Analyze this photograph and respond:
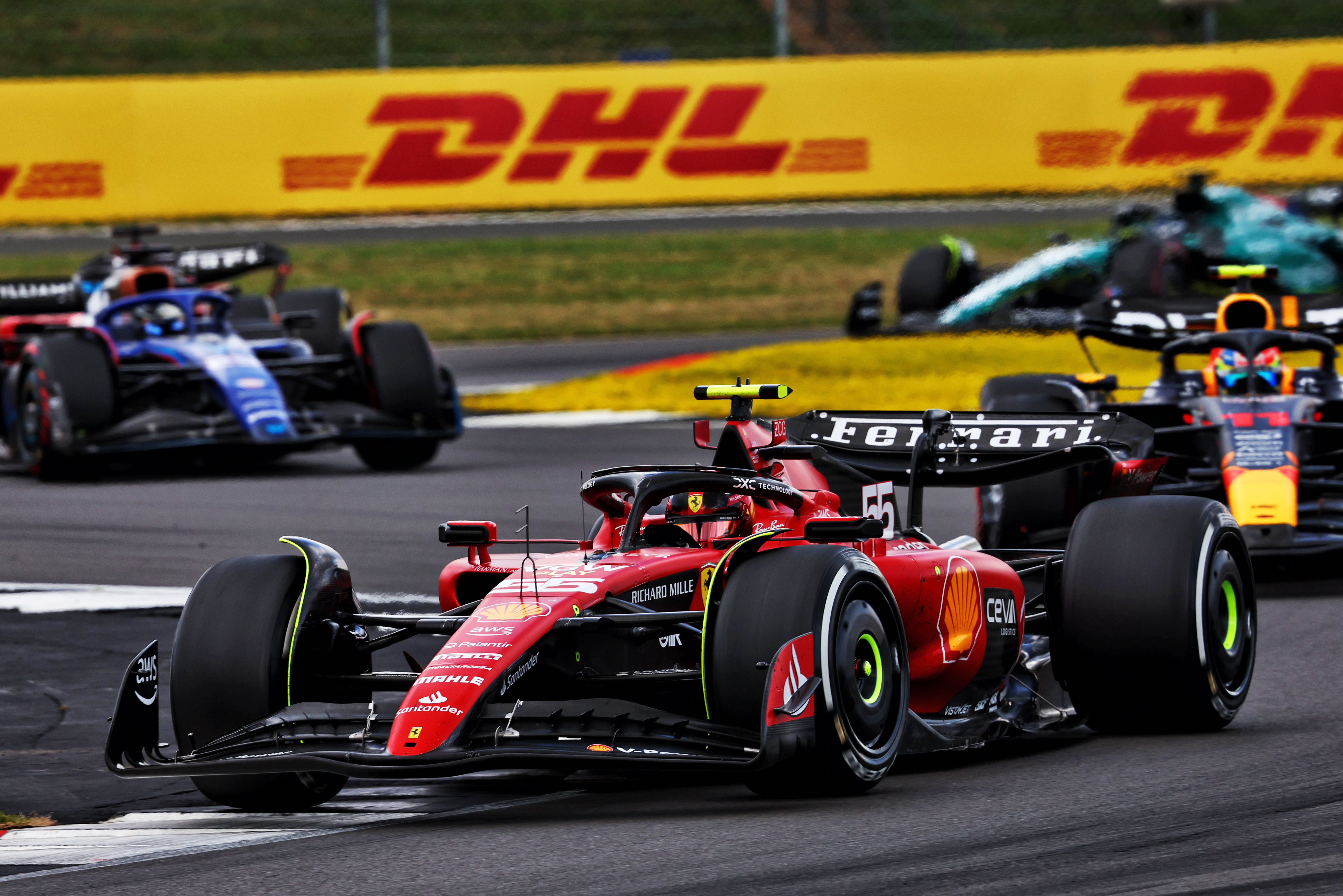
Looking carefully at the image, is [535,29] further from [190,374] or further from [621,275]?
[190,374]

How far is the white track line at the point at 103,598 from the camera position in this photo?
1067 centimetres

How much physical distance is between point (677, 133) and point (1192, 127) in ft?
23.2

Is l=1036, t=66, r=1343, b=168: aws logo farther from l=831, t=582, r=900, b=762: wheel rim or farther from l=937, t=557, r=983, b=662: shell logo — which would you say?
l=831, t=582, r=900, b=762: wheel rim

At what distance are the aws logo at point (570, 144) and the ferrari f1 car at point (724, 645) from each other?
21.4 meters

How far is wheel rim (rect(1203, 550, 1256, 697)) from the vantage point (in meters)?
7.66

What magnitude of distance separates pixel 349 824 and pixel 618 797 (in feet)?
2.75

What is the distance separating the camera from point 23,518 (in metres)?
14.2

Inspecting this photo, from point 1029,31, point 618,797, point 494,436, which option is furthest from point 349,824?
point 1029,31

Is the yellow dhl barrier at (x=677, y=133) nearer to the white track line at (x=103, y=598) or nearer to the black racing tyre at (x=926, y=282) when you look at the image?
the black racing tyre at (x=926, y=282)

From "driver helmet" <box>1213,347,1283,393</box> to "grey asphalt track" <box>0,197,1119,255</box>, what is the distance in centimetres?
1717

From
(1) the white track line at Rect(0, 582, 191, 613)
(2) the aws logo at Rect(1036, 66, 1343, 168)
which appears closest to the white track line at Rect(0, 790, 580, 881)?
(1) the white track line at Rect(0, 582, 191, 613)

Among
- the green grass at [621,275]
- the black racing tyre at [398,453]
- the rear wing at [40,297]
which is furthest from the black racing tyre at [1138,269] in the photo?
the rear wing at [40,297]

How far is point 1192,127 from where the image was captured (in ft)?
97.6

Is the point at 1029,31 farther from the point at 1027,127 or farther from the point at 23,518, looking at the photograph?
the point at 23,518
